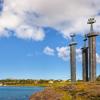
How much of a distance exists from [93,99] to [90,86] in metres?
2.85

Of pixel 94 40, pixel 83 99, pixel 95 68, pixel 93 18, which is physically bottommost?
pixel 83 99

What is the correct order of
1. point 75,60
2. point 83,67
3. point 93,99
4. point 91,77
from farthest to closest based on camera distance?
point 75,60
point 83,67
point 91,77
point 93,99

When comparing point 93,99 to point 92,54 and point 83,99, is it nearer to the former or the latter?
point 83,99

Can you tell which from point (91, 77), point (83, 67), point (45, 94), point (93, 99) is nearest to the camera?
point (93, 99)

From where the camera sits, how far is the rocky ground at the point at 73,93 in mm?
42375

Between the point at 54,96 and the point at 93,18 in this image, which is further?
the point at 93,18

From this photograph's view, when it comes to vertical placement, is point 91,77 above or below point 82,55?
below

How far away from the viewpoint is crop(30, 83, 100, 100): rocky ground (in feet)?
139

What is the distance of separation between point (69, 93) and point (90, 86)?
2837mm

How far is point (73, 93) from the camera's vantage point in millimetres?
43844

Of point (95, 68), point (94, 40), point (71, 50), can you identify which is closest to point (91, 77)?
point (95, 68)

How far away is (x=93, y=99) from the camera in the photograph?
137 feet

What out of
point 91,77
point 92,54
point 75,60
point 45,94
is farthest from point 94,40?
point 45,94

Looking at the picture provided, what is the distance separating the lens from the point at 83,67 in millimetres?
90000
